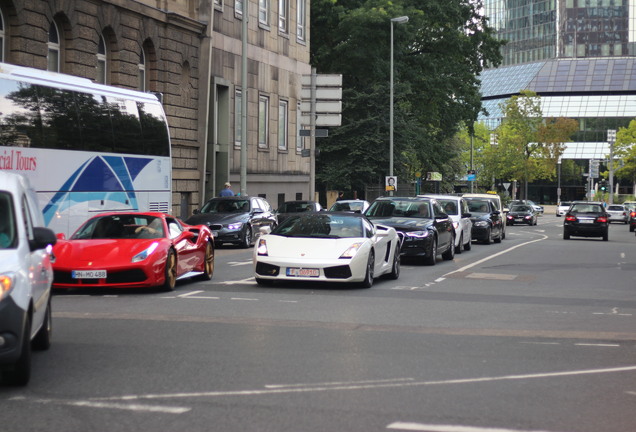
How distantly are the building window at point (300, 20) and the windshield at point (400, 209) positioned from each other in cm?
3042

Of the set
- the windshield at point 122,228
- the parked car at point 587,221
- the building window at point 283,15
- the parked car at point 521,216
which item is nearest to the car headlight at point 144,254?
the windshield at point 122,228

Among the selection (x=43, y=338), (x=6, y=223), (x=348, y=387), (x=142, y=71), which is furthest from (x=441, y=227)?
(x=6, y=223)

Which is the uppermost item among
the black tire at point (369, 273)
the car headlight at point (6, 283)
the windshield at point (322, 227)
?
the car headlight at point (6, 283)

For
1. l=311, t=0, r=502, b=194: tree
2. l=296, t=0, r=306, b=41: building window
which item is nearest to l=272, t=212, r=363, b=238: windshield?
l=311, t=0, r=502, b=194: tree

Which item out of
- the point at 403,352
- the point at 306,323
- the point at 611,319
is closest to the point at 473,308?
the point at 611,319

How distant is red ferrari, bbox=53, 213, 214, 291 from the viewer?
15875 mm

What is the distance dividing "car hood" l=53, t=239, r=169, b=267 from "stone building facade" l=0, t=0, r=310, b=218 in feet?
49.1

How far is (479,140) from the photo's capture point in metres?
114

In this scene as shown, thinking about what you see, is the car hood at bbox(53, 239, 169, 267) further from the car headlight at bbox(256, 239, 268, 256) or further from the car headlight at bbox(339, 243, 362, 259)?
the car headlight at bbox(339, 243, 362, 259)

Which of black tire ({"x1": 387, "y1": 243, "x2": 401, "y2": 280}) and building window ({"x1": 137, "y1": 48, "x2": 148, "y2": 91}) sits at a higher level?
building window ({"x1": 137, "y1": 48, "x2": 148, "y2": 91})

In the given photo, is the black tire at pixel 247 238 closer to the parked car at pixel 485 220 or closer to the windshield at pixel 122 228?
the parked car at pixel 485 220

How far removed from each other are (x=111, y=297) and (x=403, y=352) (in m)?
6.38

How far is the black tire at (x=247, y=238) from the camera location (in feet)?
102

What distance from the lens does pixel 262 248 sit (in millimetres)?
17484
